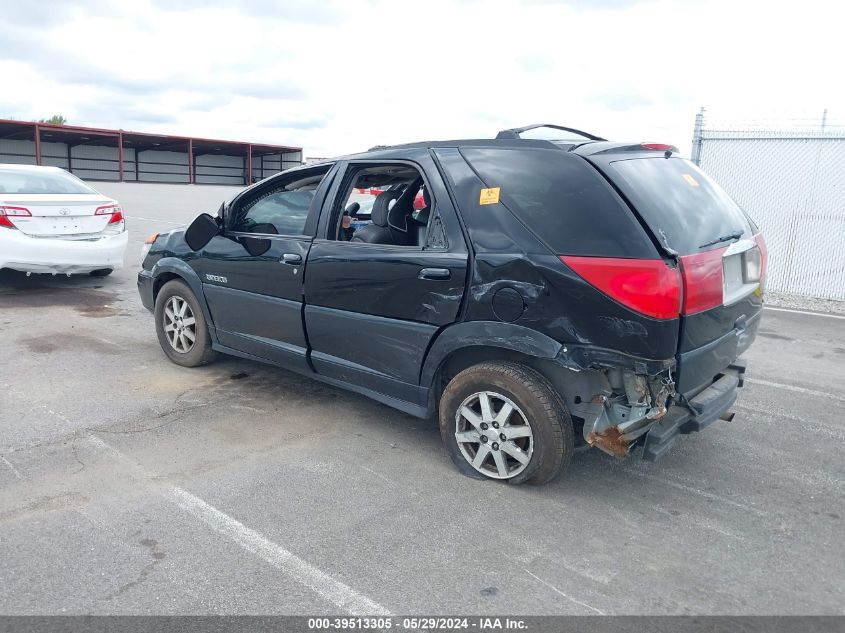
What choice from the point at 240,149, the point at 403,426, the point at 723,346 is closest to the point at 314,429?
the point at 403,426

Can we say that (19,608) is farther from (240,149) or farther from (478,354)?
(240,149)

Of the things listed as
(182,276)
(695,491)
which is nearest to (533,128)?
(695,491)

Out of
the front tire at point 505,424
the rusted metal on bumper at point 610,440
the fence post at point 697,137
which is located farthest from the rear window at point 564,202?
the fence post at point 697,137

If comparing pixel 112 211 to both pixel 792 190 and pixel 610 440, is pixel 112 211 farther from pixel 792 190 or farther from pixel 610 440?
pixel 792 190

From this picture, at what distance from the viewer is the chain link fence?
1019 centimetres

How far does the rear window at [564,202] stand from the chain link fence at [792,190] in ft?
26.8

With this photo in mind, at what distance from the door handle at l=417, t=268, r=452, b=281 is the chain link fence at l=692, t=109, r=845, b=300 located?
27.9 ft

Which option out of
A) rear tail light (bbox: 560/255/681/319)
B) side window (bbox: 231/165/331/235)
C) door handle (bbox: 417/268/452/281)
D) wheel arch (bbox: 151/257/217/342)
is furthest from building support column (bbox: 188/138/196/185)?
rear tail light (bbox: 560/255/681/319)

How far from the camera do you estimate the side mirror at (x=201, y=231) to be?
5160 millimetres

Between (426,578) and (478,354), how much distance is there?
4.19 feet

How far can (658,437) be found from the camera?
3.42 m

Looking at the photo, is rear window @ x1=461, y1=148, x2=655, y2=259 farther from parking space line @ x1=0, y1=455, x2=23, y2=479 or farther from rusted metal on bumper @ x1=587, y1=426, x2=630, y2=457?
parking space line @ x1=0, y1=455, x2=23, y2=479

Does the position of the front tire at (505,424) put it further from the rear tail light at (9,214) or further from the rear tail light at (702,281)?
the rear tail light at (9,214)

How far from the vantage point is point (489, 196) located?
373 cm
